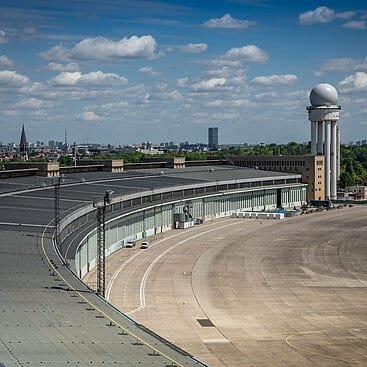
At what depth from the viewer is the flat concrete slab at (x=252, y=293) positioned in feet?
173

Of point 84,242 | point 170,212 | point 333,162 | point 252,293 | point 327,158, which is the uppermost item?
point 327,158

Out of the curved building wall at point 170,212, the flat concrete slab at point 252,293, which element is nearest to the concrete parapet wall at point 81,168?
the curved building wall at point 170,212

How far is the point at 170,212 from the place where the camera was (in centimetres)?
11931

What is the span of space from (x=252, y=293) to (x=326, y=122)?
4190 inches

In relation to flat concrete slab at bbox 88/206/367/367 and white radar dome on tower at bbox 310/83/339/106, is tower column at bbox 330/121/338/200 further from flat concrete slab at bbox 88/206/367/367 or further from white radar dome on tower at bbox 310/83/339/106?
flat concrete slab at bbox 88/206/367/367

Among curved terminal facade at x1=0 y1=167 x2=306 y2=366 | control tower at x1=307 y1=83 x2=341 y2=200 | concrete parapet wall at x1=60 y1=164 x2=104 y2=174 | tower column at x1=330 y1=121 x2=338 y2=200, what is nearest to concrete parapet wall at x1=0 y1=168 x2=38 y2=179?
curved terminal facade at x1=0 y1=167 x2=306 y2=366

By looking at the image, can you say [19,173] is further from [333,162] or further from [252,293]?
[333,162]

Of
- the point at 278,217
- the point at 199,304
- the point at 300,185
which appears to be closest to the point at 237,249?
the point at 199,304

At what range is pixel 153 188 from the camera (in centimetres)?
11838

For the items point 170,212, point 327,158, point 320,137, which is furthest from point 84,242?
point 320,137

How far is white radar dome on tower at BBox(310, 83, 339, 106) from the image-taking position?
172 m

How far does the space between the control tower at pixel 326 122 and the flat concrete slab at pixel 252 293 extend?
56.5 meters

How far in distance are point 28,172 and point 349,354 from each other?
88213 mm

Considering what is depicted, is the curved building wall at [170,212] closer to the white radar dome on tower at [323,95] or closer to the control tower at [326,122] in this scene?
the control tower at [326,122]
